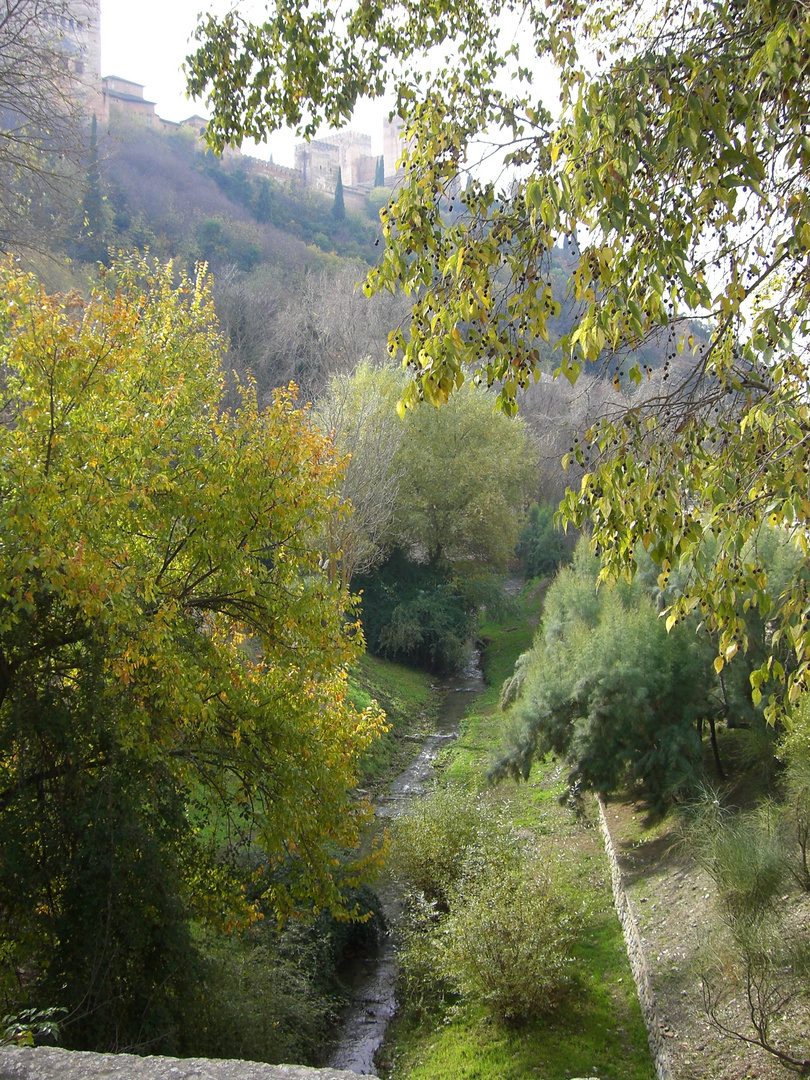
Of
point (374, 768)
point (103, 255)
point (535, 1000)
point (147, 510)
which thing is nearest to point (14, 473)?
point (147, 510)

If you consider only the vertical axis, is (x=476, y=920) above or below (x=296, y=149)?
below

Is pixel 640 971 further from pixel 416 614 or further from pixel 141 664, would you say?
pixel 416 614

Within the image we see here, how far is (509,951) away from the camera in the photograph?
911 centimetres

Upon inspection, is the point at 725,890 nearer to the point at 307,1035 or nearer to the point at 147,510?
the point at 307,1035

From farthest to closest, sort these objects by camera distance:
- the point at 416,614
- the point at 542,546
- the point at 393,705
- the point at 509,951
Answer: the point at 542,546 < the point at 416,614 < the point at 393,705 < the point at 509,951

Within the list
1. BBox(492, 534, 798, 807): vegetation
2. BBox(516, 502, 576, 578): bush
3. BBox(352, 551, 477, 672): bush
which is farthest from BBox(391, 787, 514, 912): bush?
BBox(516, 502, 576, 578): bush

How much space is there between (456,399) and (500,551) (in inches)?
234

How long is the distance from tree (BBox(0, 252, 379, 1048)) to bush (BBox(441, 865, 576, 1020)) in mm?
1609

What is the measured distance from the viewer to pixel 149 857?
6.84 meters

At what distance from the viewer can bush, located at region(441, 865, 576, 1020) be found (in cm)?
906

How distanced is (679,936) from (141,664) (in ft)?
22.4

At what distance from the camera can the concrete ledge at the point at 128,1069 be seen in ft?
9.48

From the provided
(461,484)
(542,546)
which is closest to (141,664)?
(461,484)

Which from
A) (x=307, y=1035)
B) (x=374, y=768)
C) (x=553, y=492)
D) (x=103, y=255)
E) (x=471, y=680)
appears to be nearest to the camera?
(x=307, y=1035)
